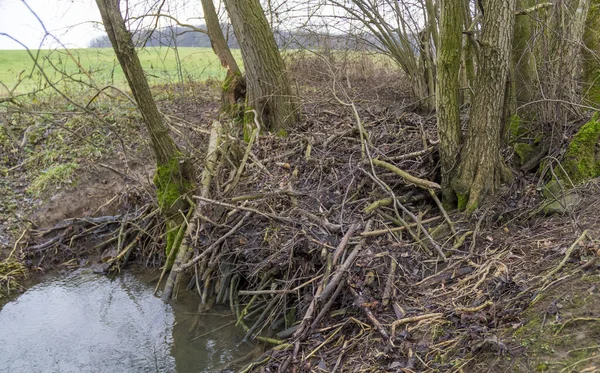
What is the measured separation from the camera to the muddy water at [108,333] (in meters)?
5.30

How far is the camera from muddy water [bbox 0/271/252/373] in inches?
209

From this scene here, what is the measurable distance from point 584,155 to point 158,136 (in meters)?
5.51

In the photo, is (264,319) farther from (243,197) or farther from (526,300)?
(526,300)

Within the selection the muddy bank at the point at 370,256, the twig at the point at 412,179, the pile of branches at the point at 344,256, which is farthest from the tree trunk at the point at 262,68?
the twig at the point at 412,179

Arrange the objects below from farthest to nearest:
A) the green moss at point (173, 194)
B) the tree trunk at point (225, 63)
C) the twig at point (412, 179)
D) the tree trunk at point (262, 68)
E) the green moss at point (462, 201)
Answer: the tree trunk at point (225, 63) < the tree trunk at point (262, 68) < the green moss at point (173, 194) < the twig at point (412, 179) < the green moss at point (462, 201)

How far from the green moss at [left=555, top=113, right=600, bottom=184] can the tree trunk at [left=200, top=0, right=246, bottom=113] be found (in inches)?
248

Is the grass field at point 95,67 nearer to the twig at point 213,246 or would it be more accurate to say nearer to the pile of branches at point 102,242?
the pile of branches at point 102,242

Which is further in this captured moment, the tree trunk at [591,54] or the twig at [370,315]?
the tree trunk at [591,54]

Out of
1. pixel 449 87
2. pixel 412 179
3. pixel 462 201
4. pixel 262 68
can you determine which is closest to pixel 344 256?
pixel 412 179

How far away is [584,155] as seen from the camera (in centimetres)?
542

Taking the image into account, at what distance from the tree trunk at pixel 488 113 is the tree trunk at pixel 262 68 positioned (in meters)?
3.59

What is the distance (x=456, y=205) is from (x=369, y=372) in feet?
9.08

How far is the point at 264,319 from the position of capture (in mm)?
5594

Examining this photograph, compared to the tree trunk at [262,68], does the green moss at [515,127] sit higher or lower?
lower
